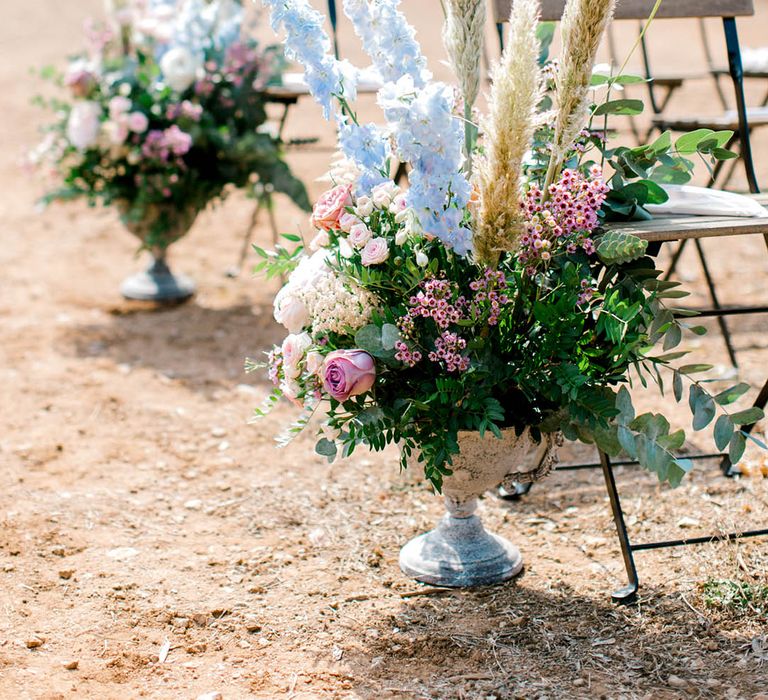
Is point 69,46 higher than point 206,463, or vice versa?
point 69,46

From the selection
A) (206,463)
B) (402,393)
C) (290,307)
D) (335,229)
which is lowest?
(206,463)

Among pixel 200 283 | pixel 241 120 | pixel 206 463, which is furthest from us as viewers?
pixel 200 283

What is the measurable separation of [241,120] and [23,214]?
8.34ft

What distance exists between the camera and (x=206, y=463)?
332 cm

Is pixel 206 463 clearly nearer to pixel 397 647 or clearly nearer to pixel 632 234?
pixel 397 647

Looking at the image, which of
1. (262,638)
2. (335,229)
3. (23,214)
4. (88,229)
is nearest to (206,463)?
(262,638)

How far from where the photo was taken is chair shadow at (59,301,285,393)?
414 cm

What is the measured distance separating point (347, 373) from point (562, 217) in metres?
0.54

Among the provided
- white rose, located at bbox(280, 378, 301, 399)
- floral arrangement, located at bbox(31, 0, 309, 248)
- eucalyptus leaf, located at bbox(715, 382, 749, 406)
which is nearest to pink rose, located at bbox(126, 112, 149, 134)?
floral arrangement, located at bbox(31, 0, 309, 248)

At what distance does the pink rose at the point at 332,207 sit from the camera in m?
2.24

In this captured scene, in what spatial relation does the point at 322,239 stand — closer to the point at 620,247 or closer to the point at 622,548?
the point at 620,247

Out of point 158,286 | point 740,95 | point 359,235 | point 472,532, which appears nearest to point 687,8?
point 740,95

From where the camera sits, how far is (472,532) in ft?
8.36

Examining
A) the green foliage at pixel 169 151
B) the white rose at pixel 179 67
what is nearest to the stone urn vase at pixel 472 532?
the green foliage at pixel 169 151
